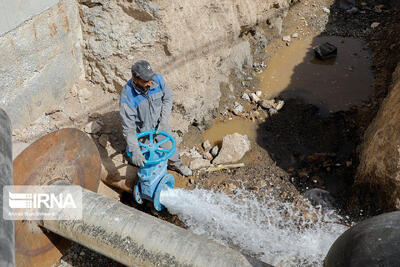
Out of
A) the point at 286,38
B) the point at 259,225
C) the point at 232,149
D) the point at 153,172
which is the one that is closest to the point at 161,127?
the point at 153,172

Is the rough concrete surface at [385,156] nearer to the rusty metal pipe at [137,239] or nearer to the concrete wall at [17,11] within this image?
the rusty metal pipe at [137,239]

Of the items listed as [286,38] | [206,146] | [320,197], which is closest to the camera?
[320,197]

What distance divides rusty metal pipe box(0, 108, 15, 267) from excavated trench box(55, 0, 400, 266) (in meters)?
3.41

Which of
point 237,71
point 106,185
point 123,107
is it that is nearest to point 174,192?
point 106,185

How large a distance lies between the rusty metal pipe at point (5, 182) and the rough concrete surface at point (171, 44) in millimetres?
4102

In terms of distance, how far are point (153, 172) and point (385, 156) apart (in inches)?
106

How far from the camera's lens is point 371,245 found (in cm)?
213

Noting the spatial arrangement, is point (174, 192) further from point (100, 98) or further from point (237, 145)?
point (100, 98)

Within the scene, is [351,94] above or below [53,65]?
below

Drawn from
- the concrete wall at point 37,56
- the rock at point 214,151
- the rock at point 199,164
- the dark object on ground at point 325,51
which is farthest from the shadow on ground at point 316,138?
the concrete wall at point 37,56

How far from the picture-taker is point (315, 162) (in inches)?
214

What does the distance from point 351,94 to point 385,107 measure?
200 centimetres

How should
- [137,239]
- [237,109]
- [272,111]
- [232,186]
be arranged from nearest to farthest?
[137,239], [232,186], [272,111], [237,109]

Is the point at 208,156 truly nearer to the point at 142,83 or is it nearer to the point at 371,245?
the point at 142,83
